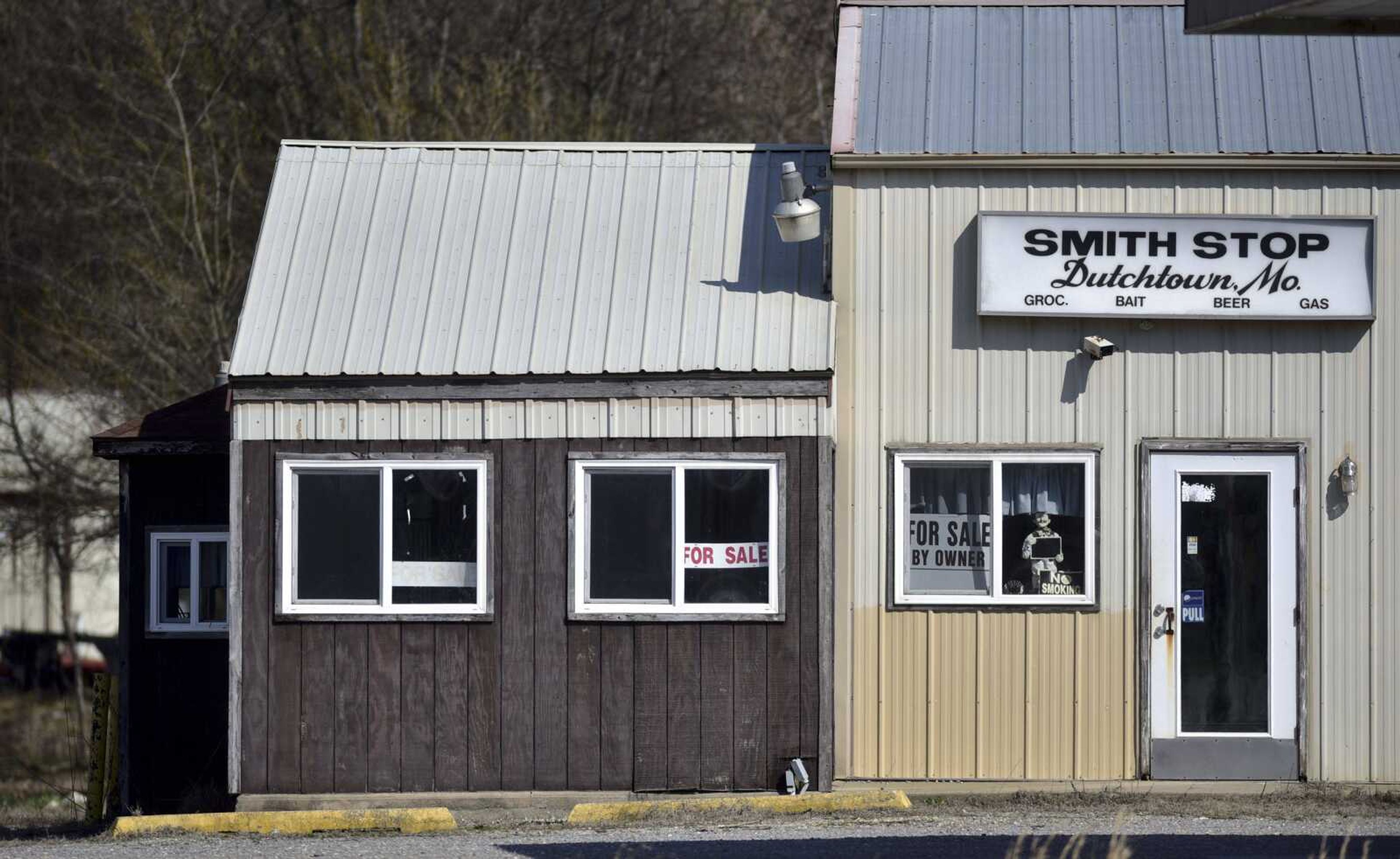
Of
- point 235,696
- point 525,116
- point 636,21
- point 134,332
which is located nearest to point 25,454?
point 134,332

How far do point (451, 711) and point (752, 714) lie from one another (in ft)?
6.64

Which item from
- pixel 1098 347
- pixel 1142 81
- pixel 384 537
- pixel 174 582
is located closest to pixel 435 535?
pixel 384 537

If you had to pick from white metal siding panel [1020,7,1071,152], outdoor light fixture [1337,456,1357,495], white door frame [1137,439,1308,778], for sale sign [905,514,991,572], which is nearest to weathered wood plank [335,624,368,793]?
for sale sign [905,514,991,572]

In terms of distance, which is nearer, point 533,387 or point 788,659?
point 788,659

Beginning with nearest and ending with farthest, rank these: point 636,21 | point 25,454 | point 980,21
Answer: point 980,21 → point 25,454 → point 636,21

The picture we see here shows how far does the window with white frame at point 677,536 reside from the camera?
11.2 meters

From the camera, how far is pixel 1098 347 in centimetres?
1123

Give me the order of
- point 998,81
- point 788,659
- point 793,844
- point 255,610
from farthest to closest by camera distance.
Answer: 1. point 998,81
2. point 255,610
3. point 788,659
4. point 793,844

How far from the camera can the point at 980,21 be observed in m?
12.4

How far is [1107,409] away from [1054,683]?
6.18ft

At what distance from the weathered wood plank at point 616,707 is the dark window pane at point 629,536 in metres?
0.28

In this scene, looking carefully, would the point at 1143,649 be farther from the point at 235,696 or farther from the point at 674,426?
the point at 235,696

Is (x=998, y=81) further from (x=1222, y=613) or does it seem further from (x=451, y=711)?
(x=451, y=711)

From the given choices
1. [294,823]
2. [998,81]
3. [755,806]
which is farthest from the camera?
[998,81]
